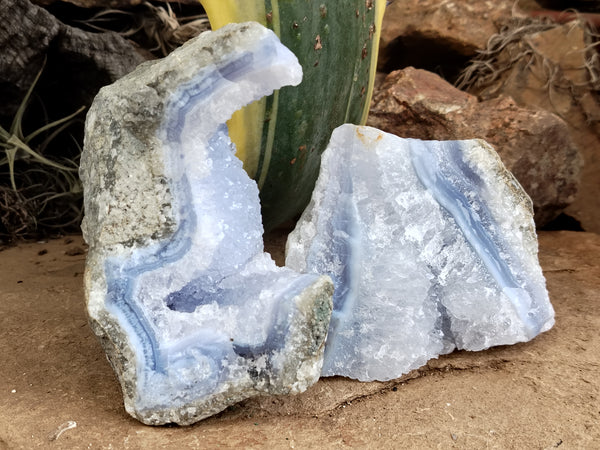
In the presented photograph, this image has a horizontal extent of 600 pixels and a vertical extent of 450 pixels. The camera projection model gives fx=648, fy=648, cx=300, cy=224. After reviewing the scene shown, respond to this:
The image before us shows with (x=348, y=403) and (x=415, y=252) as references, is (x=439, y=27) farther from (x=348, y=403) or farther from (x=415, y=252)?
(x=348, y=403)

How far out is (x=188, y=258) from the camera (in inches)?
41.3

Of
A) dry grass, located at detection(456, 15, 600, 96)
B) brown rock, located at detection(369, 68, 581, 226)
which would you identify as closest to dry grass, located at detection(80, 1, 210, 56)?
brown rock, located at detection(369, 68, 581, 226)

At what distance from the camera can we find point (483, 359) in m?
1.24

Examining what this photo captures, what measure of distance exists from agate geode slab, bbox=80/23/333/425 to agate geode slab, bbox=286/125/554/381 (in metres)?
0.16

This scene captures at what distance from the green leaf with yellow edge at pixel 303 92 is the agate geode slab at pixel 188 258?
0.40 m

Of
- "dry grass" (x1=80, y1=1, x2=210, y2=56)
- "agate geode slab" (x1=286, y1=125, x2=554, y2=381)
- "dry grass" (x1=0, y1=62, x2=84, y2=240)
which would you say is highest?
"dry grass" (x1=80, y1=1, x2=210, y2=56)

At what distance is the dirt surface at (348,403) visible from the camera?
0.98 m

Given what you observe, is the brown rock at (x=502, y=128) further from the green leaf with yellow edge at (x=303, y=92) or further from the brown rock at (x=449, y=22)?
the brown rock at (x=449, y=22)

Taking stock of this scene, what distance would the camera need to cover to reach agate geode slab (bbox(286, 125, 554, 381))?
46.1 inches

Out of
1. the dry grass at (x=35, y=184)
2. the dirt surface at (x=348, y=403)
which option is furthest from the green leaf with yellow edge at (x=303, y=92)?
the dry grass at (x=35, y=184)

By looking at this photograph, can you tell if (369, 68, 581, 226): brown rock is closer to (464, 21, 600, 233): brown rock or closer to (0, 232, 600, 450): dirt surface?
(464, 21, 600, 233): brown rock

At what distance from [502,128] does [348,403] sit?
1226 millimetres

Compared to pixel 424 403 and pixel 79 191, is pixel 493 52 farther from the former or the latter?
pixel 424 403

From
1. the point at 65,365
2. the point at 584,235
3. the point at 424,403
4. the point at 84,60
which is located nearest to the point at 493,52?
the point at 584,235
